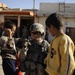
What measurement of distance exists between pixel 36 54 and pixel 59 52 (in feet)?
2.14

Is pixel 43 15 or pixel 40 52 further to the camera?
pixel 43 15

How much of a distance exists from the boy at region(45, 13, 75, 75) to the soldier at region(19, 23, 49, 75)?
0.38 m

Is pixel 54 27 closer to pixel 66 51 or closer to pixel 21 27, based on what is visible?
pixel 66 51

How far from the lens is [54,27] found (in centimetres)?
328

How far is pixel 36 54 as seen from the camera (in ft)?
12.4

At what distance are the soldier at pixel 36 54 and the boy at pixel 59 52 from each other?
0.38m

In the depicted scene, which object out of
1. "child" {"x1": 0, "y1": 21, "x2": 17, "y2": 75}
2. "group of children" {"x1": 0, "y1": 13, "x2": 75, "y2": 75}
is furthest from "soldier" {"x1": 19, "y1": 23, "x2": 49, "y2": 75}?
"child" {"x1": 0, "y1": 21, "x2": 17, "y2": 75}

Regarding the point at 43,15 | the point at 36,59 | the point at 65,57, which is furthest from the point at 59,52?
the point at 43,15

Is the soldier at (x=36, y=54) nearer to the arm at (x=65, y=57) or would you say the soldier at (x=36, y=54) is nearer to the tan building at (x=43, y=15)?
the arm at (x=65, y=57)

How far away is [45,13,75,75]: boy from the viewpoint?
10.2ft

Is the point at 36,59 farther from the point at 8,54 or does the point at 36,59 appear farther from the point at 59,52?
the point at 8,54

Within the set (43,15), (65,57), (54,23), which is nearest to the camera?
(65,57)

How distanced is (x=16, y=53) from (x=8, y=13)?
79.4ft

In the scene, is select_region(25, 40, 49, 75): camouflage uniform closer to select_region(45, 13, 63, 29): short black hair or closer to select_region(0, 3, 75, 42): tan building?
select_region(45, 13, 63, 29): short black hair
